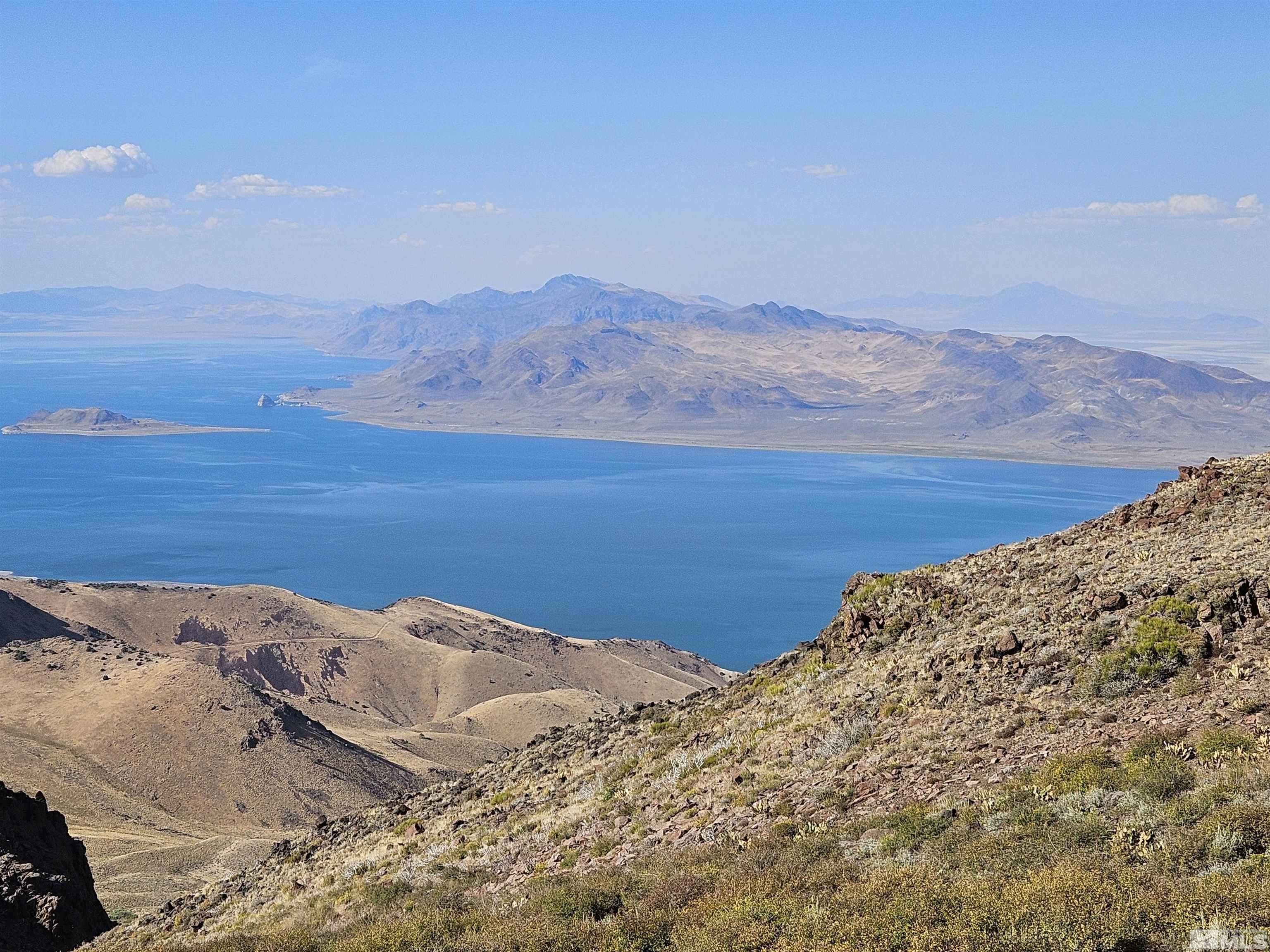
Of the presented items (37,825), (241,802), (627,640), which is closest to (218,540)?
(627,640)

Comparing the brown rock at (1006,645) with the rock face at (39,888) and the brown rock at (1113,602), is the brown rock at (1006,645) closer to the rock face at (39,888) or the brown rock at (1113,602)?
the brown rock at (1113,602)

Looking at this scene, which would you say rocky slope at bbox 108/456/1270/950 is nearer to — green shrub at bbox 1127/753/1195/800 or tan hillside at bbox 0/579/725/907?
green shrub at bbox 1127/753/1195/800

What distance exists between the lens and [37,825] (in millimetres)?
19453

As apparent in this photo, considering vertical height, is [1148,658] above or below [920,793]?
above

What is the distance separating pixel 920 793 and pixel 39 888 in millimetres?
12722

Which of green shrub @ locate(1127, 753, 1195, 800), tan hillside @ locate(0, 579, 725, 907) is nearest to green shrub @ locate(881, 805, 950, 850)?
green shrub @ locate(1127, 753, 1195, 800)

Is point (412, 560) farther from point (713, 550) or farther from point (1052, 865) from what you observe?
point (1052, 865)

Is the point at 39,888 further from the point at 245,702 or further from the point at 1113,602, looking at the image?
the point at 245,702

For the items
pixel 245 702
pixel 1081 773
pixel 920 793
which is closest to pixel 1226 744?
pixel 1081 773

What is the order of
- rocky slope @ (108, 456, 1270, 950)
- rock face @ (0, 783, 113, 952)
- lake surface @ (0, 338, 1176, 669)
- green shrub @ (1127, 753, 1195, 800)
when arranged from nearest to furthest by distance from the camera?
rocky slope @ (108, 456, 1270, 950) < green shrub @ (1127, 753, 1195, 800) < rock face @ (0, 783, 113, 952) < lake surface @ (0, 338, 1176, 669)

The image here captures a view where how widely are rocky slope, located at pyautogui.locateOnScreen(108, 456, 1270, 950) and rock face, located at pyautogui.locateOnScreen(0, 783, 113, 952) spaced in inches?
35.9

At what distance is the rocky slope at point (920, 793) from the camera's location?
8.77 metres

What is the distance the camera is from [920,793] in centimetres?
1207

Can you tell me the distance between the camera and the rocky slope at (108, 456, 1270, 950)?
877cm
